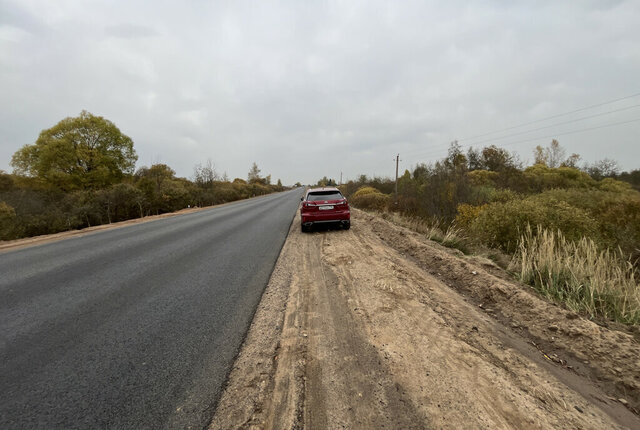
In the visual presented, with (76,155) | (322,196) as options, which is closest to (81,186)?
(76,155)

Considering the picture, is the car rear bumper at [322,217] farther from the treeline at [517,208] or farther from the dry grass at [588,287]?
the dry grass at [588,287]

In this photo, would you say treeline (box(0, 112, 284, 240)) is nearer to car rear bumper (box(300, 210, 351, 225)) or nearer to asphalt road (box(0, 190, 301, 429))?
asphalt road (box(0, 190, 301, 429))

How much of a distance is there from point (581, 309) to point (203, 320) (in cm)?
510

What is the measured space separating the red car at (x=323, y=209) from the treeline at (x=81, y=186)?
15.1m

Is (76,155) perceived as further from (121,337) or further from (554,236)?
(554,236)

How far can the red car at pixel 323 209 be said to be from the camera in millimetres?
9297

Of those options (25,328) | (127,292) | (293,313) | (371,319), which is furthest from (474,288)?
(25,328)

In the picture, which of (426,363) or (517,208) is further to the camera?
(517,208)

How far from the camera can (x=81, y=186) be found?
1042 inches

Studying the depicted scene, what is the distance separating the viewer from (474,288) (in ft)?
13.6

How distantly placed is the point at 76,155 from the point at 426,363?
122 ft

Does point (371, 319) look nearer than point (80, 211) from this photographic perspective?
Yes

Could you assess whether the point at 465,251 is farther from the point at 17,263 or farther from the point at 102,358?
the point at 17,263

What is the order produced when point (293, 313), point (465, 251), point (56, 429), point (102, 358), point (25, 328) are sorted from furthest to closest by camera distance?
point (465, 251), point (293, 313), point (25, 328), point (102, 358), point (56, 429)
